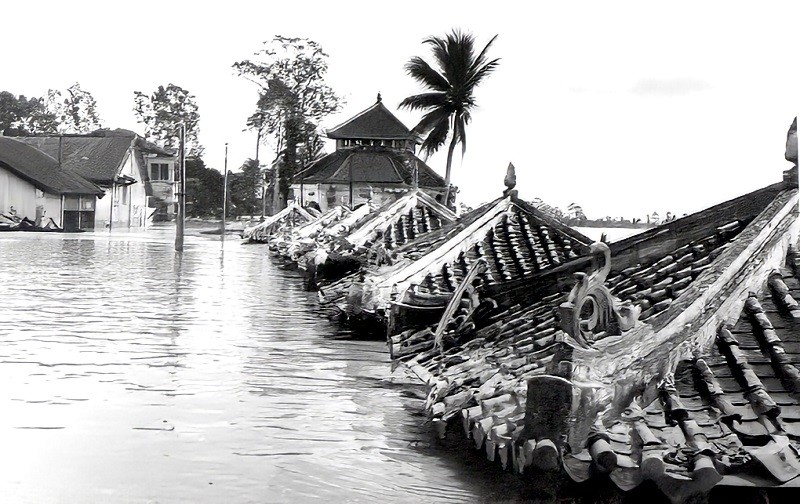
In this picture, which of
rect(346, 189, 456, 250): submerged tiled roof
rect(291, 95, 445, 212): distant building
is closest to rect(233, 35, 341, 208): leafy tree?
rect(291, 95, 445, 212): distant building

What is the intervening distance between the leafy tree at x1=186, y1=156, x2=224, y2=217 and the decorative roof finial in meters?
62.8

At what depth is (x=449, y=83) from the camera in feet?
122

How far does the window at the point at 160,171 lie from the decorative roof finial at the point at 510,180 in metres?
59.3

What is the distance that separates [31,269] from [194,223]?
157 ft

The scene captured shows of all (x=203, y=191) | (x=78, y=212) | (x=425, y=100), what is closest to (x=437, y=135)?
(x=425, y=100)

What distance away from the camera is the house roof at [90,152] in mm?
56875

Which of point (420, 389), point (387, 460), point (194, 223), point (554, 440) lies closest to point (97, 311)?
point (420, 389)

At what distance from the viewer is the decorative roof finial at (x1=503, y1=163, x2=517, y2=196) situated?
485 inches

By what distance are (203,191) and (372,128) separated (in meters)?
27.6

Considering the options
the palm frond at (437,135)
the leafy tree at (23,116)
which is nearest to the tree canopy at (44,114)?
the leafy tree at (23,116)

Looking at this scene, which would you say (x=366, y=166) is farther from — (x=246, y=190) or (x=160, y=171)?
(x=246, y=190)

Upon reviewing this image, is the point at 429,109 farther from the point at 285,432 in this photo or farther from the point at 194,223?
the point at 194,223

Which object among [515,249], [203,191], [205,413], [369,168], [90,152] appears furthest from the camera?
[203,191]

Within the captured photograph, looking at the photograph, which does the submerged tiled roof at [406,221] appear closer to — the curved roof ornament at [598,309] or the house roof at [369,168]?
the curved roof ornament at [598,309]
